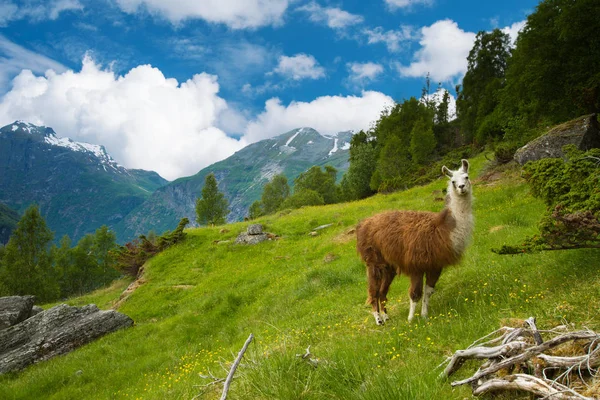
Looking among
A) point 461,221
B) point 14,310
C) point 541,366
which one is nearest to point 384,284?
point 461,221

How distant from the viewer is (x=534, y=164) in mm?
7855

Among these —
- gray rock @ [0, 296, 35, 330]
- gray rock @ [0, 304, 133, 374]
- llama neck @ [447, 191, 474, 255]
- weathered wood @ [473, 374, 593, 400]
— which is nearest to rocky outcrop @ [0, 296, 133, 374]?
gray rock @ [0, 304, 133, 374]

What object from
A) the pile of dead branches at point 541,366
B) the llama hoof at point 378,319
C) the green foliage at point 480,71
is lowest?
the llama hoof at point 378,319

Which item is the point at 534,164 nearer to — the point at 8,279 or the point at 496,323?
the point at 496,323

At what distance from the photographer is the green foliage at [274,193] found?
334 ft

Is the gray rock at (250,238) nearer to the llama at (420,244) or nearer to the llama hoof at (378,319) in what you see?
the llama at (420,244)

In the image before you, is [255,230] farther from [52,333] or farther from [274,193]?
[274,193]

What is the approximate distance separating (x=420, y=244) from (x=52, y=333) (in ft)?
56.8

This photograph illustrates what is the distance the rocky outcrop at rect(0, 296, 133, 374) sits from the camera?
581 inches

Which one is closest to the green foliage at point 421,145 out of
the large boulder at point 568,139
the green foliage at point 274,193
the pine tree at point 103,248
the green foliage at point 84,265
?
the large boulder at point 568,139

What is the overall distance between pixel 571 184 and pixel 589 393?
18.0 ft

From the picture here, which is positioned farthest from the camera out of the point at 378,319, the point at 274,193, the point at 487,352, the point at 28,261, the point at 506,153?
the point at 274,193

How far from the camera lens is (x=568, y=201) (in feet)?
20.9

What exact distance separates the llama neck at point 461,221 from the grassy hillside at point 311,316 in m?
1.23
